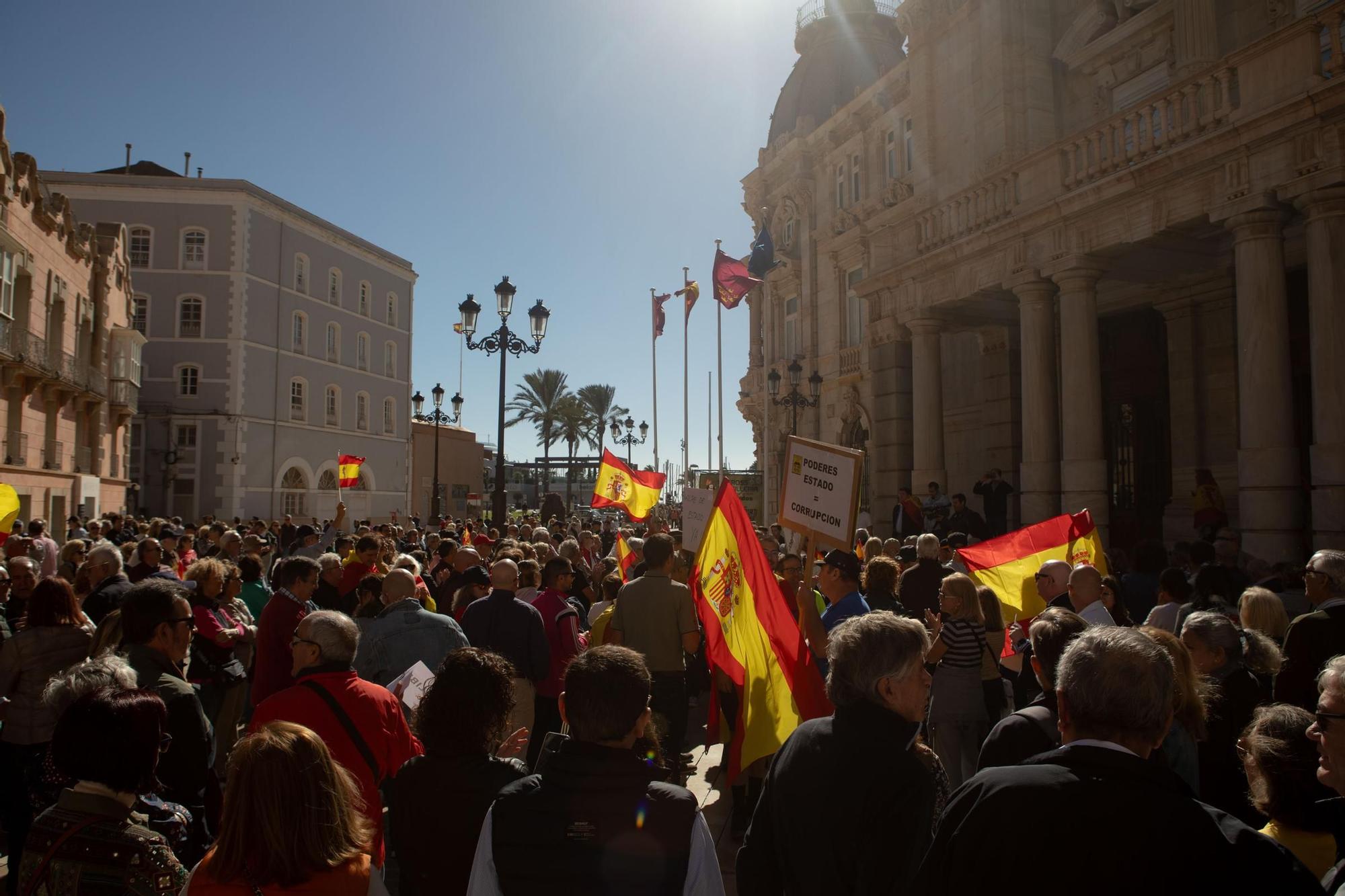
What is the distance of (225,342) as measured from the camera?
43281mm

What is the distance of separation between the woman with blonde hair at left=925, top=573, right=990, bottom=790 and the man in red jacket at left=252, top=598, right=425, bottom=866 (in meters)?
3.89

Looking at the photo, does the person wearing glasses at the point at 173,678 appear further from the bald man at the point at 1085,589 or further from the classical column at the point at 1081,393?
the classical column at the point at 1081,393

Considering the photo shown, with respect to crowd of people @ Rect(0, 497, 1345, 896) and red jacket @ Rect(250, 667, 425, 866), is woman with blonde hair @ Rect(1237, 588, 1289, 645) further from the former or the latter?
red jacket @ Rect(250, 667, 425, 866)

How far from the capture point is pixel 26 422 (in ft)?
77.0

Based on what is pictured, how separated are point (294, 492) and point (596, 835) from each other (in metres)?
47.2

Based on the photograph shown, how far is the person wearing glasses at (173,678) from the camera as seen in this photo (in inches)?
147

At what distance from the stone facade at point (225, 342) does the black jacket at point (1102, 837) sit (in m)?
45.0

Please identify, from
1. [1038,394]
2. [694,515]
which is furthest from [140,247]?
[1038,394]

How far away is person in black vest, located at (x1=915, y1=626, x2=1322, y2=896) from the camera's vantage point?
1987mm

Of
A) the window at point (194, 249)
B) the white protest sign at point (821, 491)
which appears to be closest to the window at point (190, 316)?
the window at point (194, 249)

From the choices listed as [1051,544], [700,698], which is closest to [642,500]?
[700,698]

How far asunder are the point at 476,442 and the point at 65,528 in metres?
39.1

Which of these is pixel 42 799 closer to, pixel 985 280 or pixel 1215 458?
pixel 985 280

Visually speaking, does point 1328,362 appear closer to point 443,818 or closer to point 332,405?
point 443,818
